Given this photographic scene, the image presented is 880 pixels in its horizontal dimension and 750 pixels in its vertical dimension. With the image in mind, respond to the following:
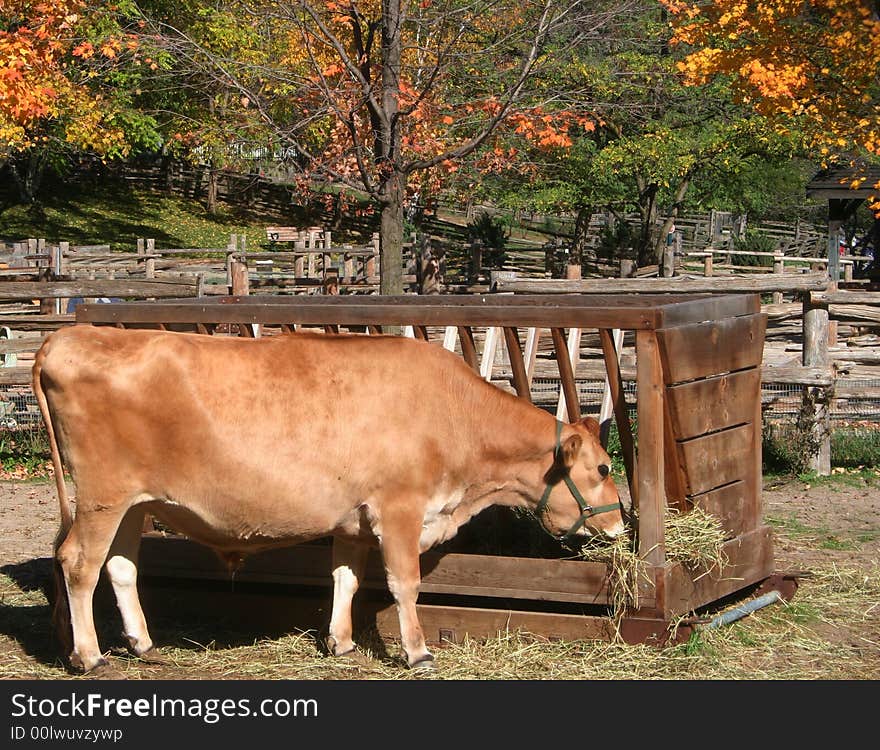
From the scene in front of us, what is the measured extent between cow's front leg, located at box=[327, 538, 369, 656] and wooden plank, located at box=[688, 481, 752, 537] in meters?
1.85

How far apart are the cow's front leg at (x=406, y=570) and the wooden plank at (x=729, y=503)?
157 cm

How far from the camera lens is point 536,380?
12.3 meters

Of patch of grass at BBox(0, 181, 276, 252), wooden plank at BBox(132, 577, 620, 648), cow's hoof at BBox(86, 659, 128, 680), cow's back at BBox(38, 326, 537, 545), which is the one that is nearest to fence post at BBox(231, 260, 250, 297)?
wooden plank at BBox(132, 577, 620, 648)

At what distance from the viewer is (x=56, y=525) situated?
30.6 ft

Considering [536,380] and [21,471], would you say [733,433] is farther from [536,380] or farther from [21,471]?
[21,471]

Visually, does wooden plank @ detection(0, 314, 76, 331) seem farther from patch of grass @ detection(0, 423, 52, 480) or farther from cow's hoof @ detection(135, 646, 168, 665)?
cow's hoof @ detection(135, 646, 168, 665)

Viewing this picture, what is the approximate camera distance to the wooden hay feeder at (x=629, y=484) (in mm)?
5906

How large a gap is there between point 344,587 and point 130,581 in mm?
1135

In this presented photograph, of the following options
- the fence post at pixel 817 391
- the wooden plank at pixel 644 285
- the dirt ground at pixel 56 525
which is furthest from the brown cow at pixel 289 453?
the wooden plank at pixel 644 285

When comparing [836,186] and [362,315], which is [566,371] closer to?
[362,315]

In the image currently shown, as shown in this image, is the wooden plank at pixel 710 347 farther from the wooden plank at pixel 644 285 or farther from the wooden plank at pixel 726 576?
the wooden plank at pixel 644 285

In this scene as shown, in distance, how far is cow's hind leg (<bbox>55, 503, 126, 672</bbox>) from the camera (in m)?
5.67

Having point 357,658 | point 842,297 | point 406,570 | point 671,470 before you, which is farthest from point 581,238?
point 406,570

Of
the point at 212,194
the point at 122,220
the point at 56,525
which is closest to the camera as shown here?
the point at 56,525
